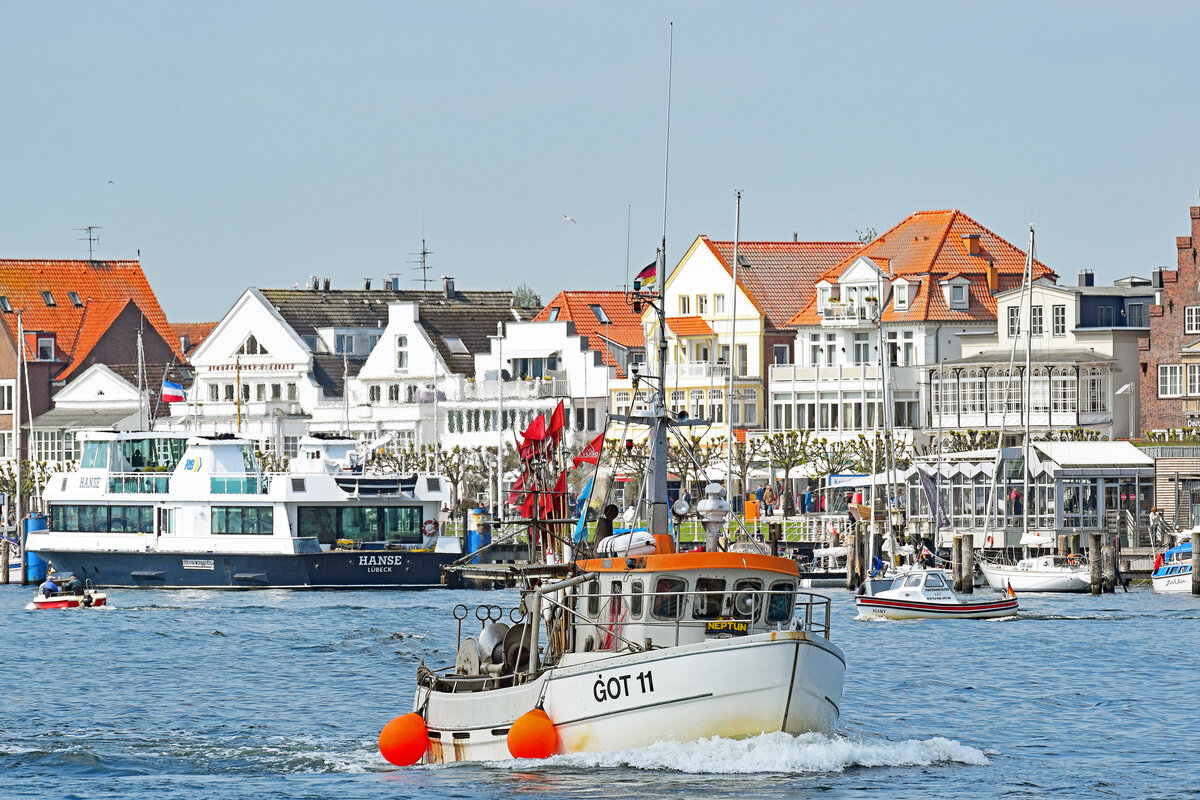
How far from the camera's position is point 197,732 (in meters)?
42.9

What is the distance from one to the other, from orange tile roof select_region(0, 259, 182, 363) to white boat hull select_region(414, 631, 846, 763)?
11540 centimetres

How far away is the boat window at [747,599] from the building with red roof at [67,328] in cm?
10932

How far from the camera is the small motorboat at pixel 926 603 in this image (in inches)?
2761

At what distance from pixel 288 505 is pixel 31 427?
193 feet

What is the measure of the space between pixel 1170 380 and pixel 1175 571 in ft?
81.5

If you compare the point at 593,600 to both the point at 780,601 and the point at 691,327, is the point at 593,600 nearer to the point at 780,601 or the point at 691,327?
the point at 780,601

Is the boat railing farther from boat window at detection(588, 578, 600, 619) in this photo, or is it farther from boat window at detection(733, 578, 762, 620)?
boat window at detection(733, 578, 762, 620)

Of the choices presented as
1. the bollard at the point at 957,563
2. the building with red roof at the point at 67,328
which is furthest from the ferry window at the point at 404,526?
the building with red roof at the point at 67,328

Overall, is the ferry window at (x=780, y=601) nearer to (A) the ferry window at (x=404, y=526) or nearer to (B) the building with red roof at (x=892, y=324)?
(A) the ferry window at (x=404, y=526)

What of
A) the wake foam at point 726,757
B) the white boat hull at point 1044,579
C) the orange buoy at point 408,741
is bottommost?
the white boat hull at point 1044,579

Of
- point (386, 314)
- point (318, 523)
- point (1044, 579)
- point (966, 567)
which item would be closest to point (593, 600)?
point (966, 567)

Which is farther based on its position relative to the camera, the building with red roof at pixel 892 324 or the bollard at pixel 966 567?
the building with red roof at pixel 892 324

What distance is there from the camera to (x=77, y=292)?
150 metres

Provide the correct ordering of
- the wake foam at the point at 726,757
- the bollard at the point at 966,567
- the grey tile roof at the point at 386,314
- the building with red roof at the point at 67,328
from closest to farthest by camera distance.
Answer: the wake foam at the point at 726,757
the bollard at the point at 966,567
the grey tile roof at the point at 386,314
the building with red roof at the point at 67,328
